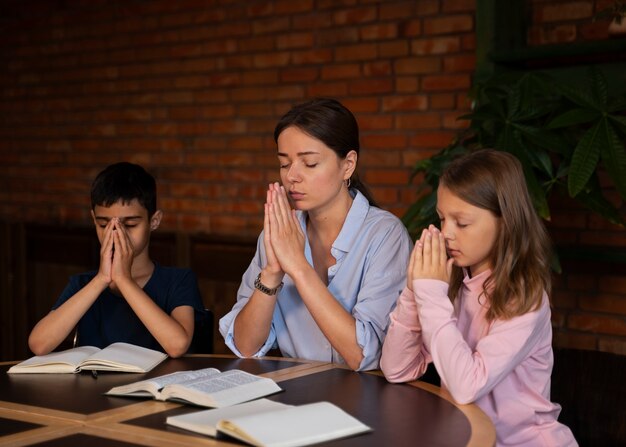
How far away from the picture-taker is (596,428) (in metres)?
2.68

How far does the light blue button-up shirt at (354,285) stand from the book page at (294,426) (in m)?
0.59

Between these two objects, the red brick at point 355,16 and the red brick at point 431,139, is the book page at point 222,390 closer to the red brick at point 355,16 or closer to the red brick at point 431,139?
the red brick at point 431,139

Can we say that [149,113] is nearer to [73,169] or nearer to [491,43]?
[73,169]

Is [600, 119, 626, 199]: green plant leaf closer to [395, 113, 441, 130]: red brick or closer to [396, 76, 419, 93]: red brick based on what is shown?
[395, 113, 441, 130]: red brick

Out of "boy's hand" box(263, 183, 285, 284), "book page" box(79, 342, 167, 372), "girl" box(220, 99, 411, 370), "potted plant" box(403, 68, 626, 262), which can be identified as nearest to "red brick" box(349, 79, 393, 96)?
"potted plant" box(403, 68, 626, 262)

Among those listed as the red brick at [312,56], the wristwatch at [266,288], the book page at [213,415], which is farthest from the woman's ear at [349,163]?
the red brick at [312,56]

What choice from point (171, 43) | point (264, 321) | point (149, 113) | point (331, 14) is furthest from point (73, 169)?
point (264, 321)

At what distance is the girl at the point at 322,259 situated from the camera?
229cm

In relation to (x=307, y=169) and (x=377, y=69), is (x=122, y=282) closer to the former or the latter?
(x=307, y=169)

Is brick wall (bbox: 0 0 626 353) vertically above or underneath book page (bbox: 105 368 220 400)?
above

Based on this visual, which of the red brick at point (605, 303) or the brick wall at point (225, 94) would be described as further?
the brick wall at point (225, 94)

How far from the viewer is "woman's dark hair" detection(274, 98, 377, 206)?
2.44m

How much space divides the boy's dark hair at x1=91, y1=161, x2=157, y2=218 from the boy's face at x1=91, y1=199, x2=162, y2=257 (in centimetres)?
1

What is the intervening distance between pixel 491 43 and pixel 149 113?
2146 mm
